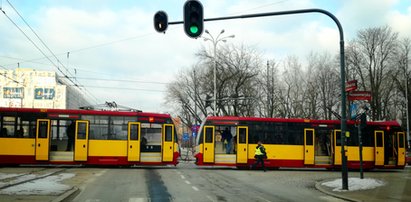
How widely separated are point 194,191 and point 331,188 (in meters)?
5.12

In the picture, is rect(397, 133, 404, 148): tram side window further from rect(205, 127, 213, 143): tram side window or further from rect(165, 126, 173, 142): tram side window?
rect(165, 126, 173, 142): tram side window

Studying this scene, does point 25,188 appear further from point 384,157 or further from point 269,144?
point 384,157

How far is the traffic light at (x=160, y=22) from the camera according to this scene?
13.1 metres

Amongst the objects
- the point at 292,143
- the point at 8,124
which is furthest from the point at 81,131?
the point at 292,143

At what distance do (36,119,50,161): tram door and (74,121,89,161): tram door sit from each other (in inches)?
56.9

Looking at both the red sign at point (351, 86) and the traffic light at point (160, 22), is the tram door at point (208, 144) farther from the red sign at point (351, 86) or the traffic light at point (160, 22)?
the traffic light at point (160, 22)

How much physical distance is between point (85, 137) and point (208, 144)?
267 inches

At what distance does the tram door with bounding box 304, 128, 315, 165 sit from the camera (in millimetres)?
26703

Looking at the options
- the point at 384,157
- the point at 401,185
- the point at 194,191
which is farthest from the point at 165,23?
the point at 384,157

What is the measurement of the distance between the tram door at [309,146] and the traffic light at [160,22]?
52.6 feet

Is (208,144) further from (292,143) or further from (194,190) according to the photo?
(194,190)

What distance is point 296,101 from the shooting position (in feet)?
168

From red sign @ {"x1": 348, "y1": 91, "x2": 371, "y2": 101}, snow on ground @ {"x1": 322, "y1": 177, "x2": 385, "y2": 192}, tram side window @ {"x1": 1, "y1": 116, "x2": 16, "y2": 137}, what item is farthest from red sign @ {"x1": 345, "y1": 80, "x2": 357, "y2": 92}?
tram side window @ {"x1": 1, "y1": 116, "x2": 16, "y2": 137}

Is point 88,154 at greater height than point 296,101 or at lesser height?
lesser
